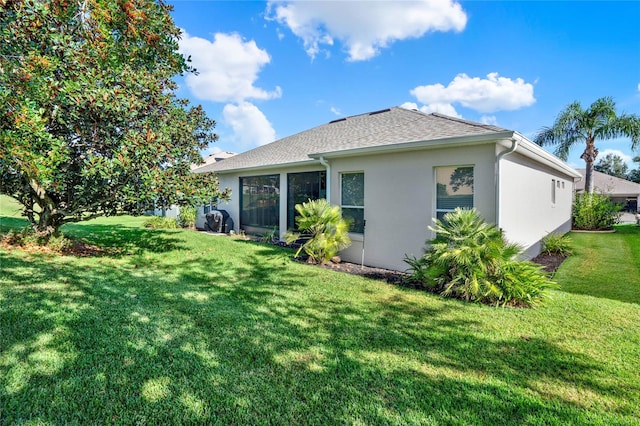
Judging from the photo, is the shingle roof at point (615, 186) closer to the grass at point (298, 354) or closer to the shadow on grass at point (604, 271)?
the shadow on grass at point (604, 271)

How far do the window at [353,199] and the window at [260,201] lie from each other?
12.4ft

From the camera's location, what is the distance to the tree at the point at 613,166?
161ft

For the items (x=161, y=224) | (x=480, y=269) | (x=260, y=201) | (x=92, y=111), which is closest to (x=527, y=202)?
(x=480, y=269)

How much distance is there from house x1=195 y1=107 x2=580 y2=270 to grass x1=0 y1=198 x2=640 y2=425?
1922 mm

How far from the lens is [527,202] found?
8.18 m

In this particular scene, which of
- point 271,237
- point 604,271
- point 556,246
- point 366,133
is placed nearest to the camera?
point 604,271

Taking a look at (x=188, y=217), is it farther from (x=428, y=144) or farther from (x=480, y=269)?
(x=480, y=269)

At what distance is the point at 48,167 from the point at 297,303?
562 cm

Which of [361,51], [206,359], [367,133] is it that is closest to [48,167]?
[206,359]

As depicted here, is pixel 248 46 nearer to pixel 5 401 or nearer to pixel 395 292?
pixel 395 292

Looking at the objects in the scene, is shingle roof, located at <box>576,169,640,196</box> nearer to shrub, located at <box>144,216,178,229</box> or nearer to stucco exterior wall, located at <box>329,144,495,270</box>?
stucco exterior wall, located at <box>329,144,495,270</box>

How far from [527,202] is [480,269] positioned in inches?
162

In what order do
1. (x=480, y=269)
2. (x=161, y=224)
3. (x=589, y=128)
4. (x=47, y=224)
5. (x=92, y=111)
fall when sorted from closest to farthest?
(x=480, y=269), (x=92, y=111), (x=47, y=224), (x=161, y=224), (x=589, y=128)

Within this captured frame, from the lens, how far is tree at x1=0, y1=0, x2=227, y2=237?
18.5 feet
